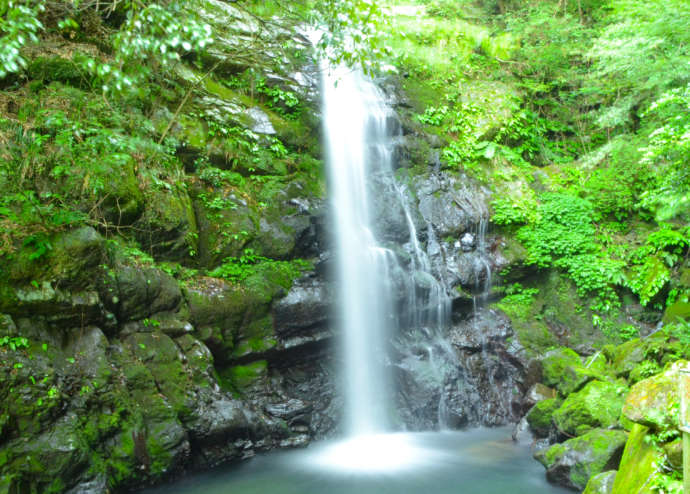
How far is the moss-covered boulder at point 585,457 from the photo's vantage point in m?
5.45

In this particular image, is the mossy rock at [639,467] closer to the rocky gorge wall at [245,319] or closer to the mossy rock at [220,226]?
the rocky gorge wall at [245,319]

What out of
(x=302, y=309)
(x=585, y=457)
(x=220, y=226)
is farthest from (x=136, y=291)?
(x=585, y=457)

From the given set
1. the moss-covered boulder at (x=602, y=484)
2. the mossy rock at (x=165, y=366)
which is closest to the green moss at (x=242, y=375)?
the mossy rock at (x=165, y=366)

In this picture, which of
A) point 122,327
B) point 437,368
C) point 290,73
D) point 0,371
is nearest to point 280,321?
point 122,327

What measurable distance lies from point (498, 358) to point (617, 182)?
16.9 ft

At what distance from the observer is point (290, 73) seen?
1146cm

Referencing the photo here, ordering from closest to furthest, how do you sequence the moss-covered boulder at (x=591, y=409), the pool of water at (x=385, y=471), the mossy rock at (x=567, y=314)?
the pool of water at (x=385, y=471)
the moss-covered boulder at (x=591, y=409)
the mossy rock at (x=567, y=314)

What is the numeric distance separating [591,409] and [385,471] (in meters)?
2.97

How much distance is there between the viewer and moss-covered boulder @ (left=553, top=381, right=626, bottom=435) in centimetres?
634

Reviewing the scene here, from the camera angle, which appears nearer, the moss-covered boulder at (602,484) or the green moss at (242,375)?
the moss-covered boulder at (602,484)

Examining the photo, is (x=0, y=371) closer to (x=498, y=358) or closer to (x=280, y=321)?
(x=280, y=321)

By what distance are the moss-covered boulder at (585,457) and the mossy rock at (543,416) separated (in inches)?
49.2

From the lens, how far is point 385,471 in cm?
653

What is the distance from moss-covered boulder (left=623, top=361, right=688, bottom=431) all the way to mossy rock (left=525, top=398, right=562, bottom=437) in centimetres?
361
